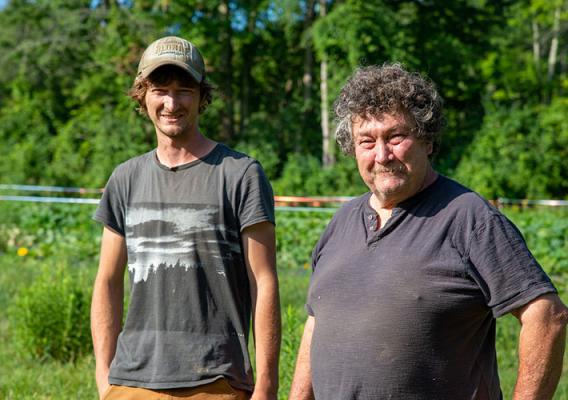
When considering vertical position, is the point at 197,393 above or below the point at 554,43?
below

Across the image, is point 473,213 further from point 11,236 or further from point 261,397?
point 11,236

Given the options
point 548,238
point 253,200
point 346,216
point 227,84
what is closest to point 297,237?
point 548,238

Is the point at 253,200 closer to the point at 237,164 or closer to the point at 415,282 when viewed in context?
the point at 237,164

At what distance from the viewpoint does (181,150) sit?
122 inches

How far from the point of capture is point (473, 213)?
7.94 feet

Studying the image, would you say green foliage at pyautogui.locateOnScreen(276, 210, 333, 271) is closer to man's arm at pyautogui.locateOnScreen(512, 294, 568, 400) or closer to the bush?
the bush

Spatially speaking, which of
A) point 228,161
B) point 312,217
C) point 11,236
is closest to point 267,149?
point 312,217

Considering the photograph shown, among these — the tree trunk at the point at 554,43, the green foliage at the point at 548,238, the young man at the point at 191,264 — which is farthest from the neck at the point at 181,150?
the tree trunk at the point at 554,43

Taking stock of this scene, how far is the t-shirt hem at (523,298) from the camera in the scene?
2.32 m

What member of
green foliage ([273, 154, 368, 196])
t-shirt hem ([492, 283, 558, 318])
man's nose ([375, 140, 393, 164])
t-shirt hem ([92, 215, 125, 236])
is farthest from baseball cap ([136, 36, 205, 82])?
green foliage ([273, 154, 368, 196])

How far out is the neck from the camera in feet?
10.2

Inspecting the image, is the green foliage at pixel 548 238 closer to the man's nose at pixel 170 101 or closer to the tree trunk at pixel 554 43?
the man's nose at pixel 170 101

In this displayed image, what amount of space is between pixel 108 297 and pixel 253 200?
0.75 m

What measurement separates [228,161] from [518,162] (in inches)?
899
